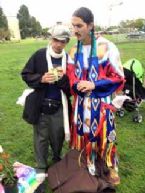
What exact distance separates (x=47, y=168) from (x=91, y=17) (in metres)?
1.93

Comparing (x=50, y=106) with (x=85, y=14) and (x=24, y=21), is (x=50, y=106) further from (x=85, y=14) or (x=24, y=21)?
(x=24, y=21)

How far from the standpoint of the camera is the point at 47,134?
4.52 meters

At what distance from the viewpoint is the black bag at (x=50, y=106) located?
14.1ft

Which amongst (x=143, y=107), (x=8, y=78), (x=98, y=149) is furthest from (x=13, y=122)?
(x=8, y=78)

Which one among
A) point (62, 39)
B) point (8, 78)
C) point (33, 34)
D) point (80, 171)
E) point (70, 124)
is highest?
point (62, 39)

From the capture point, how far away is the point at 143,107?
8.09 metres

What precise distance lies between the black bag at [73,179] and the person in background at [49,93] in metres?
0.29

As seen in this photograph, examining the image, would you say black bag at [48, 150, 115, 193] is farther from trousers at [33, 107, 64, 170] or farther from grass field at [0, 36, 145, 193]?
grass field at [0, 36, 145, 193]

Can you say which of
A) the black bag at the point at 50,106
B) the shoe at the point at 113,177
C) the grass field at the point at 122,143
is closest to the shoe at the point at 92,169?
the shoe at the point at 113,177

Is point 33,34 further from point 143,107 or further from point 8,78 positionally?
point 143,107

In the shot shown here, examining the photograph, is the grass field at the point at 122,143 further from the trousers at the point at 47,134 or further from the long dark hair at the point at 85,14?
the long dark hair at the point at 85,14

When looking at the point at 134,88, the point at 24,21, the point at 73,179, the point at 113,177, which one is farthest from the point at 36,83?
the point at 24,21

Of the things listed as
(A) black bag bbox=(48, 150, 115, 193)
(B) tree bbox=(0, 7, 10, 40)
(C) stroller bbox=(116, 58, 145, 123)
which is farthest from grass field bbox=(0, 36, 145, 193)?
(B) tree bbox=(0, 7, 10, 40)

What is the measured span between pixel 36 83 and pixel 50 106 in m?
0.35
